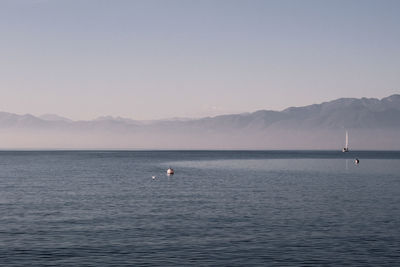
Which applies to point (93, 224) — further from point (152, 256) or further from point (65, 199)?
point (65, 199)

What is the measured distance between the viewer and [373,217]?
6088 centimetres

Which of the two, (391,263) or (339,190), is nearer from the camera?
(391,263)

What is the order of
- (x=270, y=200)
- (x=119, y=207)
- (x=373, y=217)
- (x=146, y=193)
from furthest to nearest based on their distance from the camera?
1. (x=146, y=193)
2. (x=270, y=200)
3. (x=119, y=207)
4. (x=373, y=217)

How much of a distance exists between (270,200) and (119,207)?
26396 mm

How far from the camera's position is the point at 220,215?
62.5 metres

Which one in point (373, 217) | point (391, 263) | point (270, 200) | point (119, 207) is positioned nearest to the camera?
point (391, 263)

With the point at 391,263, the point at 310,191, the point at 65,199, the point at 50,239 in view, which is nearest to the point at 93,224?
the point at 50,239

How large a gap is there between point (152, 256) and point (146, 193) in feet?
176

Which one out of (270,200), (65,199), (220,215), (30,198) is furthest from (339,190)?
(30,198)

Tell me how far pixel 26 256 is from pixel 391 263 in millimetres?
31675

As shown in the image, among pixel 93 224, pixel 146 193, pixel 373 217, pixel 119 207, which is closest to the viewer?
pixel 93 224

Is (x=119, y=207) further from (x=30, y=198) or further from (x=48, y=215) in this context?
(x=30, y=198)

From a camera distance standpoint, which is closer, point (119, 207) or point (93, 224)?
A: point (93, 224)

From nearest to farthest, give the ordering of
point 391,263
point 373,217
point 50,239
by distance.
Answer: point 391,263, point 50,239, point 373,217
